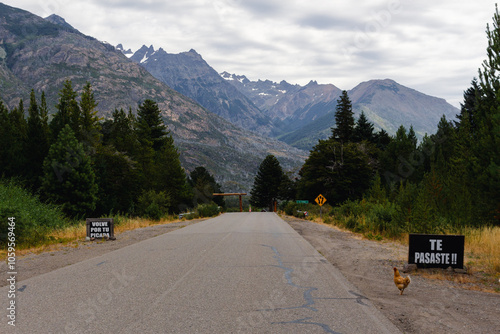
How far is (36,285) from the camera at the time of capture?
8.45m

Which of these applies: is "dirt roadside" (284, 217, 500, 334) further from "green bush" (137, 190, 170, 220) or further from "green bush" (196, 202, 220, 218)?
"green bush" (196, 202, 220, 218)

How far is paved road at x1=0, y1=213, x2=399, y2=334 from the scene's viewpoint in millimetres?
5750

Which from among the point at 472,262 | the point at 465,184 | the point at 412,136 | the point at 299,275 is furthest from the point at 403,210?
the point at 412,136

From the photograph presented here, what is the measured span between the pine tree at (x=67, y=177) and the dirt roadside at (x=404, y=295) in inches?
1033

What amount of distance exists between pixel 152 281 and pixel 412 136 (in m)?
75.5

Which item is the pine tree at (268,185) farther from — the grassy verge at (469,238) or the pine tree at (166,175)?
the grassy verge at (469,238)

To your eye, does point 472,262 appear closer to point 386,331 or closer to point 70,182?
point 386,331

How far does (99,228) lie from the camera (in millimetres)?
18438

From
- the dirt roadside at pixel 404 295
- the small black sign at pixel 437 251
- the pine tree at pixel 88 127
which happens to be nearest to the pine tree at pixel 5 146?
the pine tree at pixel 88 127

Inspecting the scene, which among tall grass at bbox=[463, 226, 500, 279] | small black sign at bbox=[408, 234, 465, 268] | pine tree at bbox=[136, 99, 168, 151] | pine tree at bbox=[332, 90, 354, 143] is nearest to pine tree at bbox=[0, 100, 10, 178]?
pine tree at bbox=[136, 99, 168, 151]

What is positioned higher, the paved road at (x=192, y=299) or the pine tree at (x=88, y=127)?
the pine tree at (x=88, y=127)

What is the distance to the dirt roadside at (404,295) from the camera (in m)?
6.19

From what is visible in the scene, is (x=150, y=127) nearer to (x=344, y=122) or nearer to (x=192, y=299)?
(x=344, y=122)

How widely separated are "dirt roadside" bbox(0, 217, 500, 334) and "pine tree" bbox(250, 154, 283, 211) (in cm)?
8940
